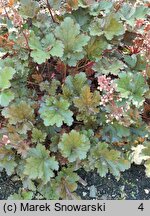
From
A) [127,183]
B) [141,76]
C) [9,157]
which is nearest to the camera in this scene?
[141,76]

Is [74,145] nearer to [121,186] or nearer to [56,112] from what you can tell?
[56,112]

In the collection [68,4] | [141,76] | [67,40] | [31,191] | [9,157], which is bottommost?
[31,191]

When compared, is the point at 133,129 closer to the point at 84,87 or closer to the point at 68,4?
the point at 84,87

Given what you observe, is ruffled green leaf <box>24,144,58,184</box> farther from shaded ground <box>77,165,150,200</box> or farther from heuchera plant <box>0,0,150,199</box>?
shaded ground <box>77,165,150,200</box>

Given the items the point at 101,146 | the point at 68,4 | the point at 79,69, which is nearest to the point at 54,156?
the point at 101,146

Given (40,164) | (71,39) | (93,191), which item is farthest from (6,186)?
(71,39)

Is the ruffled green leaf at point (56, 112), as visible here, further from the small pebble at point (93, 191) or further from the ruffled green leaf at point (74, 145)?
the small pebble at point (93, 191)
